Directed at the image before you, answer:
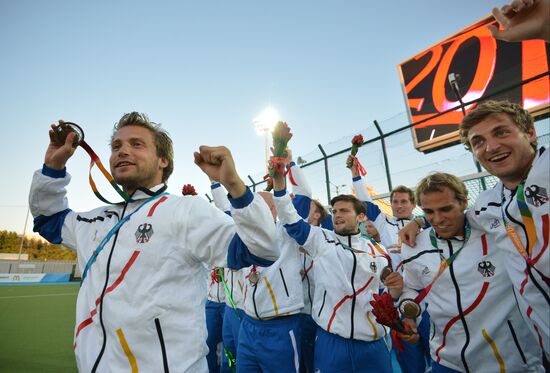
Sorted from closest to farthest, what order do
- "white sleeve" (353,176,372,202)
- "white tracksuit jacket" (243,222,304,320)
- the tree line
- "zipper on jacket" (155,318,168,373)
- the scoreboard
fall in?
"zipper on jacket" (155,318,168,373) → "white tracksuit jacket" (243,222,304,320) → "white sleeve" (353,176,372,202) → the scoreboard → the tree line

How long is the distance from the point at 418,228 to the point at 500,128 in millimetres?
1049

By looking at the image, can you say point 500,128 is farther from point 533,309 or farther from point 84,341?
point 84,341

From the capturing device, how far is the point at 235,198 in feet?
4.11

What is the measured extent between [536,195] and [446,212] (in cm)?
80

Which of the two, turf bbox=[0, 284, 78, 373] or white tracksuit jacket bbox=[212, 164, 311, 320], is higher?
white tracksuit jacket bbox=[212, 164, 311, 320]

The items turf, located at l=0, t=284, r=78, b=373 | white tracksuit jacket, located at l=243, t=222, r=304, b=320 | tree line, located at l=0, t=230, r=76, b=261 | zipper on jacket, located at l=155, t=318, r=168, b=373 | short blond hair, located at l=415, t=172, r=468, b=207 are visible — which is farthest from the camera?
tree line, located at l=0, t=230, r=76, b=261

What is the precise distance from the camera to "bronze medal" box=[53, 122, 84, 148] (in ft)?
6.39

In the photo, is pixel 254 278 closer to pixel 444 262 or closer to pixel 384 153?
pixel 444 262

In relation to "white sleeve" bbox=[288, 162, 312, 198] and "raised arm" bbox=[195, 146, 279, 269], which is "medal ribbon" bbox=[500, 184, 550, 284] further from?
"white sleeve" bbox=[288, 162, 312, 198]

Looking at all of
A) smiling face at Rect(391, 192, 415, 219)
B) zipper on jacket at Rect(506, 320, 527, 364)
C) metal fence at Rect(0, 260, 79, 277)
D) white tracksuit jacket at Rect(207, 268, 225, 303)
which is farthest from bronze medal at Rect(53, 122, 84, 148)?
metal fence at Rect(0, 260, 79, 277)

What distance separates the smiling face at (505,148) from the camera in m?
1.67

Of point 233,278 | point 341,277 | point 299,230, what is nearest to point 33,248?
point 233,278

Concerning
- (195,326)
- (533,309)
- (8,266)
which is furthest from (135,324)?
(8,266)

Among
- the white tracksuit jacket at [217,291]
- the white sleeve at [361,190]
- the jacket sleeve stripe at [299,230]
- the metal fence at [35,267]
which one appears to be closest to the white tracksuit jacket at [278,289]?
the jacket sleeve stripe at [299,230]
